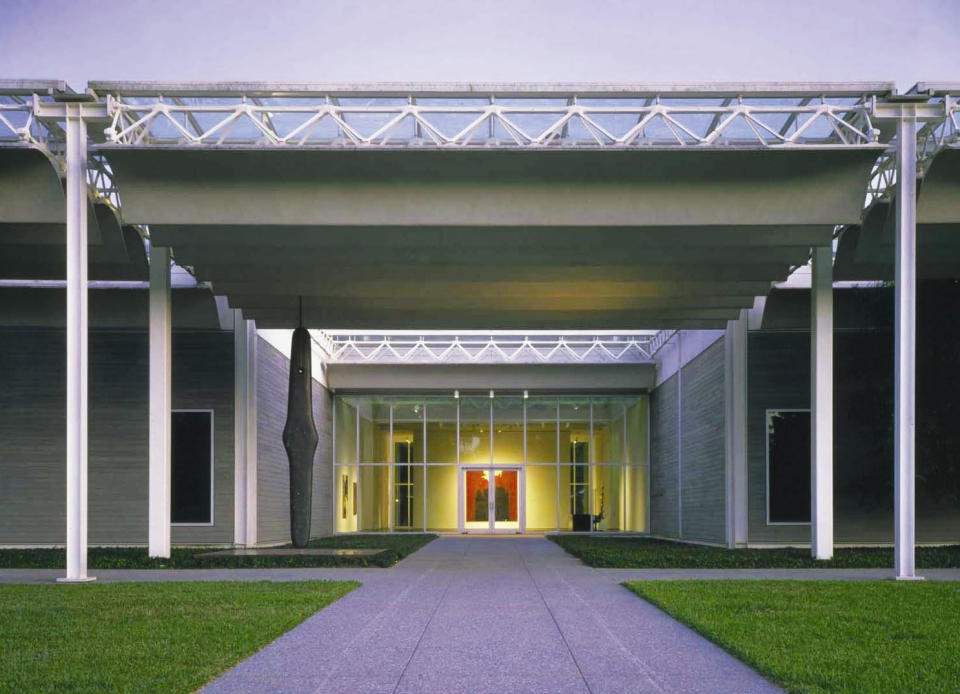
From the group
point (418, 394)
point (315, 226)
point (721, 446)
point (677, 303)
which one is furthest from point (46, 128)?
point (418, 394)

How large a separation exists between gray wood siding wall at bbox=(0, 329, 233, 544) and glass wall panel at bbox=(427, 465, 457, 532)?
13.1 metres

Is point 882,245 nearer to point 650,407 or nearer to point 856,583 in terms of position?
point 856,583

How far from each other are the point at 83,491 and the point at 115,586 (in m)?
1.71

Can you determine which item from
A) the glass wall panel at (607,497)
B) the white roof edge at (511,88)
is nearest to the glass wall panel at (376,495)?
the glass wall panel at (607,497)

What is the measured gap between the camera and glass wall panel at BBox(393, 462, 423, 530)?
3703 centimetres

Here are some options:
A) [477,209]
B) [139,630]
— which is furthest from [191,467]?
[139,630]

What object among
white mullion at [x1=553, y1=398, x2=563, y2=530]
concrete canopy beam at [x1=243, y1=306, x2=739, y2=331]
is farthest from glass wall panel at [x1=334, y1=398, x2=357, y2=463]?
concrete canopy beam at [x1=243, y1=306, x2=739, y2=331]

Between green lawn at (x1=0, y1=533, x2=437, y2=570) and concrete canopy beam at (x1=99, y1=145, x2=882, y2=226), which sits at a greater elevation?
concrete canopy beam at (x1=99, y1=145, x2=882, y2=226)

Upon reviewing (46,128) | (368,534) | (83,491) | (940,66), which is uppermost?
(940,66)

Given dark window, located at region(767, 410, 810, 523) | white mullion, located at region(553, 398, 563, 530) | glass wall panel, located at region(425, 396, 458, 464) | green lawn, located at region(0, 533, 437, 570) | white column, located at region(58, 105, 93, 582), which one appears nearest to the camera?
white column, located at region(58, 105, 93, 582)

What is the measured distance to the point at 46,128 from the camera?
56.3ft

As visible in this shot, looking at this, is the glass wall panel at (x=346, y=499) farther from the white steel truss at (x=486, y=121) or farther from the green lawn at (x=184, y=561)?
the white steel truss at (x=486, y=121)

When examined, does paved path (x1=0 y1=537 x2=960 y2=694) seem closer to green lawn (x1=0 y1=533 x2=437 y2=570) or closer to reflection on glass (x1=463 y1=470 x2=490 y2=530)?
green lawn (x1=0 y1=533 x2=437 y2=570)

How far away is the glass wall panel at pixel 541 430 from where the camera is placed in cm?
3653
